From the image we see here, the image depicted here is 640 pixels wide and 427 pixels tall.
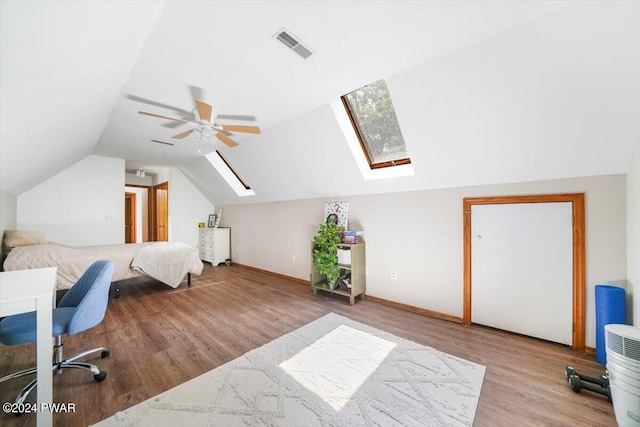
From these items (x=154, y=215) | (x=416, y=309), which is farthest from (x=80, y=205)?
(x=416, y=309)

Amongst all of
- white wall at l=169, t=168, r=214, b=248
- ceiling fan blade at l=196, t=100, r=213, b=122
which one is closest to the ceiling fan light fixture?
ceiling fan blade at l=196, t=100, r=213, b=122

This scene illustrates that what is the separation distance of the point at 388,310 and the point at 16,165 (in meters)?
4.67

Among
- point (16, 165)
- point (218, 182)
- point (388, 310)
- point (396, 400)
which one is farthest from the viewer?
point (218, 182)

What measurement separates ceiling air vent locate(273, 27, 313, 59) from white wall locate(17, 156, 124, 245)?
5427mm

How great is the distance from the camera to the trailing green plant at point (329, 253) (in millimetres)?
3451

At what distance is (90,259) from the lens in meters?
3.22

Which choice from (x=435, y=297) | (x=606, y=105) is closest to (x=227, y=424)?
(x=435, y=297)

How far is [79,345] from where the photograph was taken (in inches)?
88.7

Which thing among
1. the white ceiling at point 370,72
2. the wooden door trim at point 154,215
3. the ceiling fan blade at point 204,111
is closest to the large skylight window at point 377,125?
the white ceiling at point 370,72

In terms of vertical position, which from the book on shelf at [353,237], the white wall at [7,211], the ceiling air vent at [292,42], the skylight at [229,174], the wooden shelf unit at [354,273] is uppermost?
the ceiling air vent at [292,42]

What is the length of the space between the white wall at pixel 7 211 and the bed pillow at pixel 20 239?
112 mm

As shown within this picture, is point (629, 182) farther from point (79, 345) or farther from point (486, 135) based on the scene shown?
point (79, 345)

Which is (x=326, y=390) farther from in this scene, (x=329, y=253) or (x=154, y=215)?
(x=154, y=215)

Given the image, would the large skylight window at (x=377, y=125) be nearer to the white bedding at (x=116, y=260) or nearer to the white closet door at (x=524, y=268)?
the white closet door at (x=524, y=268)
